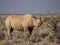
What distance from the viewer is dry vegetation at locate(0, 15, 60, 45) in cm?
650

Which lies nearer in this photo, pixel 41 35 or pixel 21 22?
pixel 21 22

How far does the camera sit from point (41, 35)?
6867mm

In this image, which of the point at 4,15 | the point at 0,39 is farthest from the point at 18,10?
the point at 0,39

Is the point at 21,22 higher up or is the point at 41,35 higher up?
the point at 21,22

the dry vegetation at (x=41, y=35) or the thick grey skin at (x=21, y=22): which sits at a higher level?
the thick grey skin at (x=21, y=22)

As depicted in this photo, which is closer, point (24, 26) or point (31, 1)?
point (24, 26)

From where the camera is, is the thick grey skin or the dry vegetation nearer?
the dry vegetation

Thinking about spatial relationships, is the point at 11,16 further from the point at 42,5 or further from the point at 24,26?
the point at 42,5

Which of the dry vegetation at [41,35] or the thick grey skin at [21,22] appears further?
the thick grey skin at [21,22]

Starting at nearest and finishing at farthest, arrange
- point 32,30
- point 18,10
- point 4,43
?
point 4,43, point 32,30, point 18,10

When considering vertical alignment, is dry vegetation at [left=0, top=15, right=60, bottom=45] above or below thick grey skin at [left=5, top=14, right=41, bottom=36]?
below

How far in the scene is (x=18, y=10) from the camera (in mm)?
7250

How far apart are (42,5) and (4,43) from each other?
1510 millimetres

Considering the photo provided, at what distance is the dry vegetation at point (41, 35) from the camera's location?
650cm
